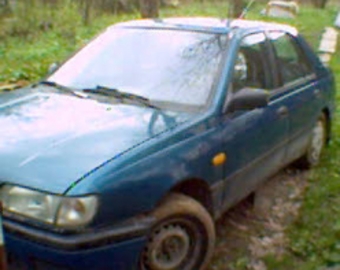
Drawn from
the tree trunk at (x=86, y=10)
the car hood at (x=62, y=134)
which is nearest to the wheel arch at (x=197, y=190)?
the car hood at (x=62, y=134)

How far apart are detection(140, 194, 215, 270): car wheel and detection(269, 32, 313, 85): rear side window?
1716 mm

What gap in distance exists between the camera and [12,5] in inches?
494

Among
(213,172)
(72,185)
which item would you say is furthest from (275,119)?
(72,185)

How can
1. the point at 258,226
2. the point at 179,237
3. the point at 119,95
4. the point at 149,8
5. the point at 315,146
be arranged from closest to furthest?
the point at 179,237, the point at 119,95, the point at 258,226, the point at 315,146, the point at 149,8

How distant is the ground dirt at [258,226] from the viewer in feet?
12.2

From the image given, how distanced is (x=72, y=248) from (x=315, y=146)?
142 inches

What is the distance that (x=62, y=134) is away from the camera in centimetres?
304

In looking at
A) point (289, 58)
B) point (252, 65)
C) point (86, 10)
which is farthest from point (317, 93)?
point (86, 10)

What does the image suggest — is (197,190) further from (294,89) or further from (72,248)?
(294,89)

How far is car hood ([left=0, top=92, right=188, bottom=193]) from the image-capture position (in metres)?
2.66

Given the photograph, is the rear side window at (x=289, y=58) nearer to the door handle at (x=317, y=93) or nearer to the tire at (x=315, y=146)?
the door handle at (x=317, y=93)

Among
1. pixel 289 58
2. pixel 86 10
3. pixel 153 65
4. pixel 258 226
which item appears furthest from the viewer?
pixel 86 10

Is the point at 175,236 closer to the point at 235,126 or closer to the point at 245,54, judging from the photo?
the point at 235,126

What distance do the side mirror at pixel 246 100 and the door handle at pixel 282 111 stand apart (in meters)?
0.73
